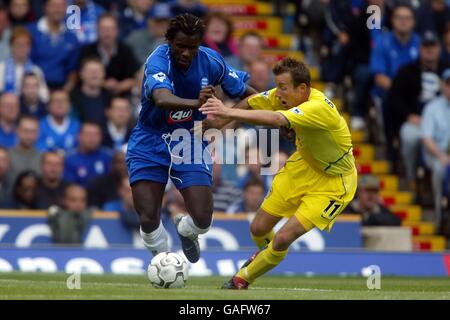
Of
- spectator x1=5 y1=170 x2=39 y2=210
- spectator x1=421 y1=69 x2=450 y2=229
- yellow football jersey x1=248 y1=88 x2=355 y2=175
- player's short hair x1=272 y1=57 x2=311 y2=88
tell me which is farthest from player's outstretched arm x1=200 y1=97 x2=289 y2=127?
spectator x1=421 y1=69 x2=450 y2=229

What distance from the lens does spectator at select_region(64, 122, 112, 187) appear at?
59.2 ft

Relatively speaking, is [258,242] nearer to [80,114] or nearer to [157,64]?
[157,64]

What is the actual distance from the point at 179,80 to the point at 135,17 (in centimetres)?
769

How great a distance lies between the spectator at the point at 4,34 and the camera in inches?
747

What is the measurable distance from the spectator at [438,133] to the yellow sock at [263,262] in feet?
25.1

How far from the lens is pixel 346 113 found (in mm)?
21094

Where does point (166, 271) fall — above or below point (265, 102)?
below

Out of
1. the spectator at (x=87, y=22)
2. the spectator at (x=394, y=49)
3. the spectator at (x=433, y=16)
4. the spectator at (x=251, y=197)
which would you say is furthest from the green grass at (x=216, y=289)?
the spectator at (x=433, y=16)

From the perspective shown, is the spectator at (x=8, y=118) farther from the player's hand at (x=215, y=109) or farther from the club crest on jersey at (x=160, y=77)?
the player's hand at (x=215, y=109)

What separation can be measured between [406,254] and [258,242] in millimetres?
5005

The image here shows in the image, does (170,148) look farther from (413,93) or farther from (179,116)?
(413,93)

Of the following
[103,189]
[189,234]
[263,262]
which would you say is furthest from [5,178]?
[263,262]

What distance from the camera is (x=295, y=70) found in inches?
466
